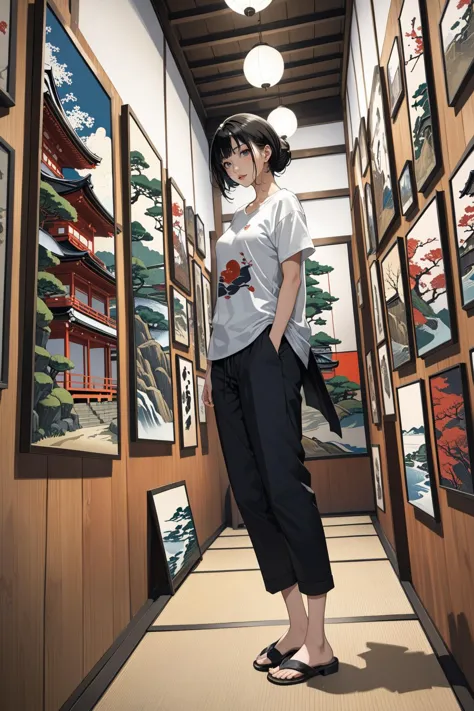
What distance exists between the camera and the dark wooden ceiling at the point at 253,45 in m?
3.33

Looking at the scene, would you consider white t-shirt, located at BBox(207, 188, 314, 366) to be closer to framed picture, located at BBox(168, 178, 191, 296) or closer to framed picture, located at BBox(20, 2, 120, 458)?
framed picture, located at BBox(20, 2, 120, 458)

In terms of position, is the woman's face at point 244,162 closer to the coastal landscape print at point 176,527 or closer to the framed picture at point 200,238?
the coastal landscape print at point 176,527

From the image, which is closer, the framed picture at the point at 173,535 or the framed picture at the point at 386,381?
the framed picture at the point at 173,535

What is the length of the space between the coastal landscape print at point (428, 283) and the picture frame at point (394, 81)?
50 centimetres

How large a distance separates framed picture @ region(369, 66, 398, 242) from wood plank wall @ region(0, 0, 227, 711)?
3.42ft

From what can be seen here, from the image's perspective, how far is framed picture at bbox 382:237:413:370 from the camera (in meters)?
1.79

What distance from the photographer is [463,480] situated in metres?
1.21

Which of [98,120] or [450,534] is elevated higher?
[98,120]

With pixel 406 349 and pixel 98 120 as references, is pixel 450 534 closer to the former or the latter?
pixel 406 349

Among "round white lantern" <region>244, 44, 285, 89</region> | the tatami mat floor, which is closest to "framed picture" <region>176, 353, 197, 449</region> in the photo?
the tatami mat floor

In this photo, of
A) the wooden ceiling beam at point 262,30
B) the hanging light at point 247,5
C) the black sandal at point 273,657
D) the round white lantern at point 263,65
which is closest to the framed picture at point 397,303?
the black sandal at point 273,657

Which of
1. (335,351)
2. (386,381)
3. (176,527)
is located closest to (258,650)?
(176,527)

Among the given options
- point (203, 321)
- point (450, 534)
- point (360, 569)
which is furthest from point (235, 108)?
point (450, 534)

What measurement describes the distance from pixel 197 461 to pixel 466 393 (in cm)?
214
